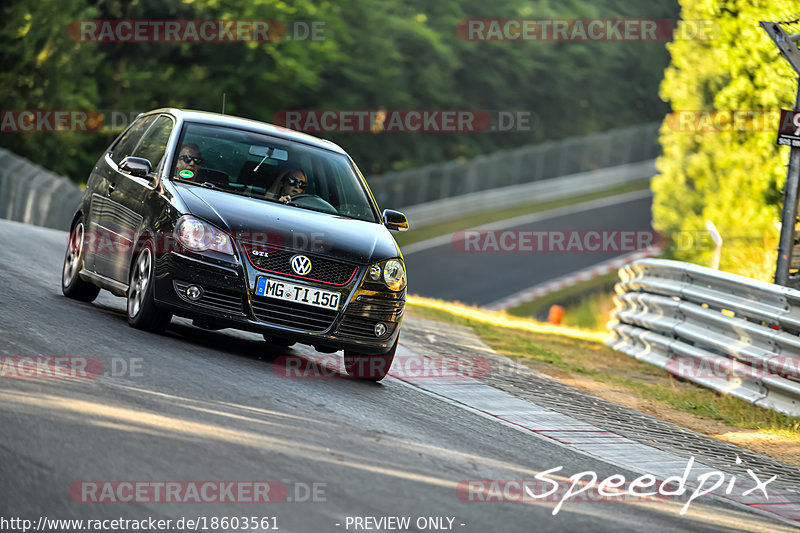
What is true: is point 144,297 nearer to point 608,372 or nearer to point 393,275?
point 393,275

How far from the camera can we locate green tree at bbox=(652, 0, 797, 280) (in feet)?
62.3

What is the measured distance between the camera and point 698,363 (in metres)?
12.6

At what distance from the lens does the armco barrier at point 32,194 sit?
73.8 feet

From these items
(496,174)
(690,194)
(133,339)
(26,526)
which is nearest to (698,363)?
(133,339)

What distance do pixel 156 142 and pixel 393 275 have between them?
101 inches

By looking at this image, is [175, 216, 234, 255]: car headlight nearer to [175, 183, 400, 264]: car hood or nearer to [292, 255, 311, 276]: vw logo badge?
[175, 183, 400, 264]: car hood

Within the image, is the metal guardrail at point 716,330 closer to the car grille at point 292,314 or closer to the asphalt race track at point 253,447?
the asphalt race track at point 253,447

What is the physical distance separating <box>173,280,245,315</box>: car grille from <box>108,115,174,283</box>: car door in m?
0.46

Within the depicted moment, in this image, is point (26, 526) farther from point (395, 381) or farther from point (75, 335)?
point (395, 381)

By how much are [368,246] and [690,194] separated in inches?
1002

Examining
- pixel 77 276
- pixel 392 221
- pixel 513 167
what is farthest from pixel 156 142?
pixel 513 167

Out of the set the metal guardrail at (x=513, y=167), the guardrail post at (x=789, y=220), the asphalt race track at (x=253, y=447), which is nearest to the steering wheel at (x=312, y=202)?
the asphalt race track at (x=253, y=447)

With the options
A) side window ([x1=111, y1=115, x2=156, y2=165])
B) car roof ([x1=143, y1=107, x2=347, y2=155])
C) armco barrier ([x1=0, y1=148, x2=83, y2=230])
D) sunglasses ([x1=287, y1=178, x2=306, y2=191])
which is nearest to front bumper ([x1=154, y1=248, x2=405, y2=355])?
sunglasses ([x1=287, y1=178, x2=306, y2=191])

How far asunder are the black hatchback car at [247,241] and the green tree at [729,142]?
10.3 metres
